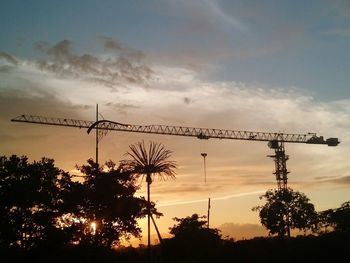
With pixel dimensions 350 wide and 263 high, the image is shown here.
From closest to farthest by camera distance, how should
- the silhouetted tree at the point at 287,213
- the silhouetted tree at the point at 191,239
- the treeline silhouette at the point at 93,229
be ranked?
1. the treeline silhouette at the point at 93,229
2. the silhouetted tree at the point at 191,239
3. the silhouetted tree at the point at 287,213

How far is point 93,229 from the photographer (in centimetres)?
5172

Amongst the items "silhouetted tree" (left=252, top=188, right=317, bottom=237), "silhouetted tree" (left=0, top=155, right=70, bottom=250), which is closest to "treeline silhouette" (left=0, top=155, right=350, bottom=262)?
"silhouetted tree" (left=0, top=155, right=70, bottom=250)

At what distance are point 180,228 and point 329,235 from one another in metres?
37.1

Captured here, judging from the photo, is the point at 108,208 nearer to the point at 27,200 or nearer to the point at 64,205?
the point at 64,205

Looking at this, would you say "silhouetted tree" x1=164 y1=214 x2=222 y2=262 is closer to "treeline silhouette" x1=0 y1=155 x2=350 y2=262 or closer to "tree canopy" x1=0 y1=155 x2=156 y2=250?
"treeline silhouette" x1=0 y1=155 x2=350 y2=262

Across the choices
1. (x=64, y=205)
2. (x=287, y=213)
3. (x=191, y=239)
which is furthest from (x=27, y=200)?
(x=287, y=213)

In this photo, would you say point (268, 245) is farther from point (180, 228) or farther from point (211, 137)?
point (211, 137)

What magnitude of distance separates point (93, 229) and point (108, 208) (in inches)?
132

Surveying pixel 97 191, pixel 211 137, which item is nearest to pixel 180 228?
pixel 97 191

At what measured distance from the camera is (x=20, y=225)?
187ft

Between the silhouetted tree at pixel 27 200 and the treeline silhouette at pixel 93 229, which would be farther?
the silhouetted tree at pixel 27 200

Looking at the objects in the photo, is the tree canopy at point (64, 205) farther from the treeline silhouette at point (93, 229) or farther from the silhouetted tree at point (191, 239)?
the silhouetted tree at point (191, 239)

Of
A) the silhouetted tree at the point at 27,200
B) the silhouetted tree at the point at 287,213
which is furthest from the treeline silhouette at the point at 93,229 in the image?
the silhouetted tree at the point at 287,213

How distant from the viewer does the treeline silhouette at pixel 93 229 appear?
40.8m
